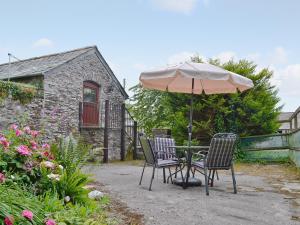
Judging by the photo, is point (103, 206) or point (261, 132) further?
point (261, 132)

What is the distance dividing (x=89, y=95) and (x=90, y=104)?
35 centimetres

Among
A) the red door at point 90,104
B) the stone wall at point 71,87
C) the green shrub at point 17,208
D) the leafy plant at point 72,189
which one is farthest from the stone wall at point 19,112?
the green shrub at point 17,208

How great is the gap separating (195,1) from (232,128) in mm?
4409

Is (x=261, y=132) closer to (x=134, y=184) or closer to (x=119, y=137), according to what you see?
(x=119, y=137)

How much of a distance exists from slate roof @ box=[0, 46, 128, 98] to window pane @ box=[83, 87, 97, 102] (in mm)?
1202

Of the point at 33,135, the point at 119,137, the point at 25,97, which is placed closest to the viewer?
the point at 33,135

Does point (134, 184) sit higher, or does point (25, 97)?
point (25, 97)

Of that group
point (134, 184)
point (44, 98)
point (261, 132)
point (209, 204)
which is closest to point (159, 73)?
point (134, 184)

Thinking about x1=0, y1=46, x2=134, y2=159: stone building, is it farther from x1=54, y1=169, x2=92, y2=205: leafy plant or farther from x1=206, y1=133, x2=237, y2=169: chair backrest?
x1=54, y1=169, x2=92, y2=205: leafy plant

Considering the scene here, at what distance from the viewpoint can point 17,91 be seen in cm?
847

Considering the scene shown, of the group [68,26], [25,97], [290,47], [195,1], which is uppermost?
[195,1]

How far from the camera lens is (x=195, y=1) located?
7.87 metres

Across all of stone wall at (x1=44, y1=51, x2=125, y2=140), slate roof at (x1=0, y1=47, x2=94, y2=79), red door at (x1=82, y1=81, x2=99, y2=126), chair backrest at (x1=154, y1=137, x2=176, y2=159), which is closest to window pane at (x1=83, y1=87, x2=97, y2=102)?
red door at (x1=82, y1=81, x2=99, y2=126)

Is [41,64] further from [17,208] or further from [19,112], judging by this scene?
[17,208]
